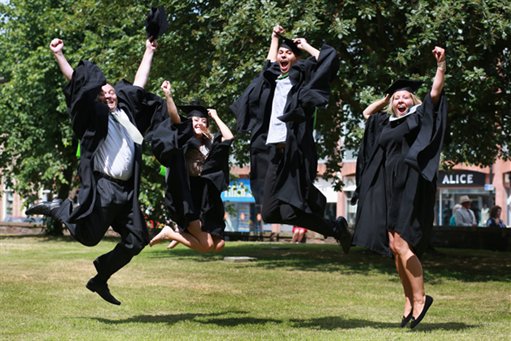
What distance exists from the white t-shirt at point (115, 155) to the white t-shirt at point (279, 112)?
1.48m

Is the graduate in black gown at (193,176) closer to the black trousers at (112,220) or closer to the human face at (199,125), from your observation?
the human face at (199,125)

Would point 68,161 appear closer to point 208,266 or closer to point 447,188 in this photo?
point 208,266

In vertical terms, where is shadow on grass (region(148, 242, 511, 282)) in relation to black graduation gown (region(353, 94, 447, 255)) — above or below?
below

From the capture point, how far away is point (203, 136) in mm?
10117

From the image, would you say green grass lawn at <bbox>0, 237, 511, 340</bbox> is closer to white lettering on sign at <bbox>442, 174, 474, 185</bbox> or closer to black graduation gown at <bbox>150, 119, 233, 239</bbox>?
black graduation gown at <bbox>150, 119, 233, 239</bbox>

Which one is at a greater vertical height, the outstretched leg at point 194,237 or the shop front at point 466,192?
the shop front at point 466,192

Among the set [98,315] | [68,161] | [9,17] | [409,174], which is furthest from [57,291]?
[9,17]

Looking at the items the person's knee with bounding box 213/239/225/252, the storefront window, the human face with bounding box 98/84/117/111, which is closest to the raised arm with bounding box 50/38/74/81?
the human face with bounding box 98/84/117/111

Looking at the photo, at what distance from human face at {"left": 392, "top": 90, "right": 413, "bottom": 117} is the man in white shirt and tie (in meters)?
2.74

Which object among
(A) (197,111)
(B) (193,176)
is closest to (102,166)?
(B) (193,176)

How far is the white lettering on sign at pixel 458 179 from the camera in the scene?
49.2m

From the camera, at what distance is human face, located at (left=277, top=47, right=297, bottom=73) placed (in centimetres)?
958

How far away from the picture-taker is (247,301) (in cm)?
1231

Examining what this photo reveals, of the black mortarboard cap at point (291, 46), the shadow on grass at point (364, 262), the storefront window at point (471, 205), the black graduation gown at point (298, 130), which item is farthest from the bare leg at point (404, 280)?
the storefront window at point (471, 205)
